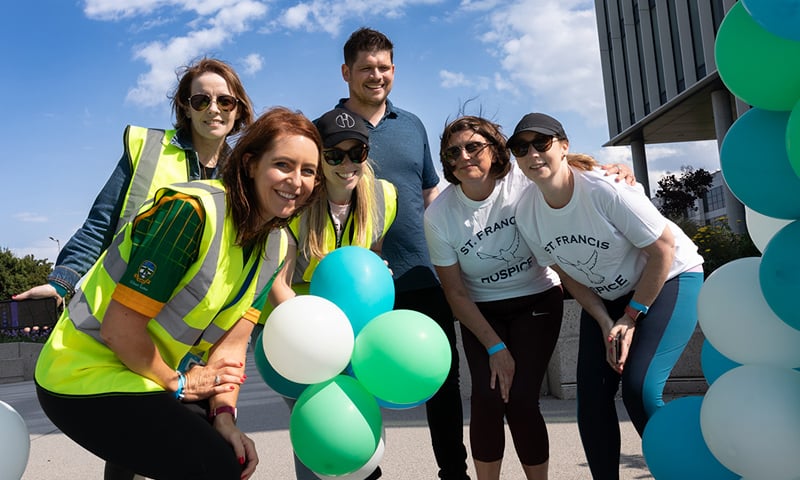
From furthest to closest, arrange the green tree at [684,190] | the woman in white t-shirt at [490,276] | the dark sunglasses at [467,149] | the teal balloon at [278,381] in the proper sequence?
the green tree at [684,190] < the dark sunglasses at [467,149] < the woman in white t-shirt at [490,276] < the teal balloon at [278,381]

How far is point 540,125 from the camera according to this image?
123 inches

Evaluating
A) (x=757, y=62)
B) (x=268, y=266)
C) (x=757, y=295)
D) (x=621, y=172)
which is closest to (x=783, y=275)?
(x=757, y=295)

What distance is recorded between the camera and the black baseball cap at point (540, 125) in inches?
122

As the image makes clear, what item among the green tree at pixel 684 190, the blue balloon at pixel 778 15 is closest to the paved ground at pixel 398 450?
the blue balloon at pixel 778 15

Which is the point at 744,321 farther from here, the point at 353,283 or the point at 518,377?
the point at 353,283

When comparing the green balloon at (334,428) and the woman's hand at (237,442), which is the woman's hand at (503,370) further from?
the woman's hand at (237,442)

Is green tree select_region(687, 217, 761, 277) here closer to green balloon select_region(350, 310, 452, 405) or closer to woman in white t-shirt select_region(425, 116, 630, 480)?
woman in white t-shirt select_region(425, 116, 630, 480)

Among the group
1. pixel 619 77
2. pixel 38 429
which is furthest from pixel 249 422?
pixel 619 77

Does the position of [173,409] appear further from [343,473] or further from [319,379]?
[343,473]

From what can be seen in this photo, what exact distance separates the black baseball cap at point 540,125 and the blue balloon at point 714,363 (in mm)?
1158

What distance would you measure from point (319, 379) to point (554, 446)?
2.82 m

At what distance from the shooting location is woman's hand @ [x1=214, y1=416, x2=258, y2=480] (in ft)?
7.45

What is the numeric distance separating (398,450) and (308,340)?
9.52 feet

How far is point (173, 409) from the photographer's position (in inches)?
84.4
